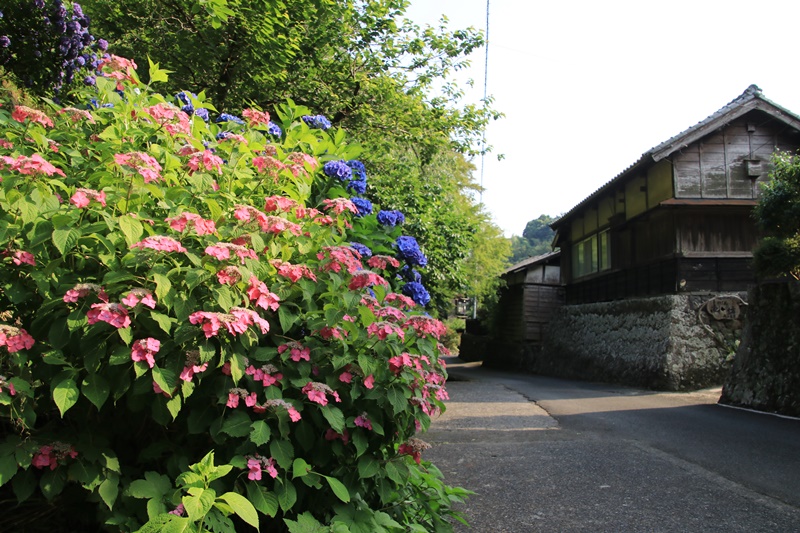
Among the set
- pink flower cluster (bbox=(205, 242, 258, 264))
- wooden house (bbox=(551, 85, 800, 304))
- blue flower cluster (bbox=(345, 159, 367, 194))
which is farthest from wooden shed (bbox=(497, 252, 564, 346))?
pink flower cluster (bbox=(205, 242, 258, 264))

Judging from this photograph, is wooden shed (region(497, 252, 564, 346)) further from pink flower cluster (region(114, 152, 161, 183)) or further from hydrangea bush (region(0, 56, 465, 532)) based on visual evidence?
pink flower cluster (region(114, 152, 161, 183))

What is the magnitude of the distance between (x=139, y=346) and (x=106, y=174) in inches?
36.9

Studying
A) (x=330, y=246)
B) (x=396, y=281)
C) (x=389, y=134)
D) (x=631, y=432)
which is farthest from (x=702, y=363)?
(x=330, y=246)

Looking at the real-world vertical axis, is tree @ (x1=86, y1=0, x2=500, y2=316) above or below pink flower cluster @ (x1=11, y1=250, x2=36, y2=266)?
above

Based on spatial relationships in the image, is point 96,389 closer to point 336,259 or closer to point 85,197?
point 85,197

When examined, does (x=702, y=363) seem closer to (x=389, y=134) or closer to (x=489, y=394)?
(x=489, y=394)

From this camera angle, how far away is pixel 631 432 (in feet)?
25.1

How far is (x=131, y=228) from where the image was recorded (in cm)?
215

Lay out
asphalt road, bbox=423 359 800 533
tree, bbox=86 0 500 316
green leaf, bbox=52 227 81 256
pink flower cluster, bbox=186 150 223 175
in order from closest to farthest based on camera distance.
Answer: green leaf, bbox=52 227 81 256 < pink flower cluster, bbox=186 150 223 175 < asphalt road, bbox=423 359 800 533 < tree, bbox=86 0 500 316

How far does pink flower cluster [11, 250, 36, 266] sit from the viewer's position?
83.4 inches

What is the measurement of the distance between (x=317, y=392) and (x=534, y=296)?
1030 inches

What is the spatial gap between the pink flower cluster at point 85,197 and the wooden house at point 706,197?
15659 mm

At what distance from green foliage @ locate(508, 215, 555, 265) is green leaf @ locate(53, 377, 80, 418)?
76700 millimetres

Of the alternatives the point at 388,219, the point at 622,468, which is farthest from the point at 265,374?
the point at 622,468
